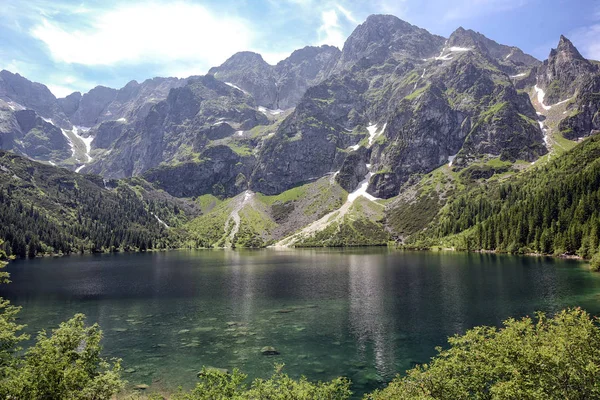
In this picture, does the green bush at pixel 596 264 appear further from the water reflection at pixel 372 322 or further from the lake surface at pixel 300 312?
the water reflection at pixel 372 322

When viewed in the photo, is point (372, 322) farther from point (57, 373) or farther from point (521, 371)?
point (57, 373)

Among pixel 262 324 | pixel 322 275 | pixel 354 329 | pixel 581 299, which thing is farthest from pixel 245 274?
pixel 581 299

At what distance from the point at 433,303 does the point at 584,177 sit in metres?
159

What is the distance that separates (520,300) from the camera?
2987 inches

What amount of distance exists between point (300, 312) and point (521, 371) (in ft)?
179

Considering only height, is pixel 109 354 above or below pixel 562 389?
below

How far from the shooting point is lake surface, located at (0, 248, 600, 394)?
48.8 meters

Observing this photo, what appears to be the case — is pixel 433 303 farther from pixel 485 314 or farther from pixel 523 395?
pixel 523 395

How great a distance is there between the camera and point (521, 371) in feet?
82.9

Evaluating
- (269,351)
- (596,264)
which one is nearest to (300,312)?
(269,351)

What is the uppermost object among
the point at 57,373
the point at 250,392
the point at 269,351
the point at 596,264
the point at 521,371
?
the point at 57,373

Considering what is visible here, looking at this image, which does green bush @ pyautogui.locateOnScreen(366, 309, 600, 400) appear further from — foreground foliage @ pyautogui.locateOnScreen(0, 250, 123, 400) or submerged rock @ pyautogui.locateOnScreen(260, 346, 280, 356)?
submerged rock @ pyautogui.locateOnScreen(260, 346, 280, 356)

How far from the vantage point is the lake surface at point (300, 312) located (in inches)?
1923

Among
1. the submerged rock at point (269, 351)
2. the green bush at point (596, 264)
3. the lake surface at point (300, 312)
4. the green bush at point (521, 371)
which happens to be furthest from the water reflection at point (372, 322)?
the green bush at point (596, 264)
